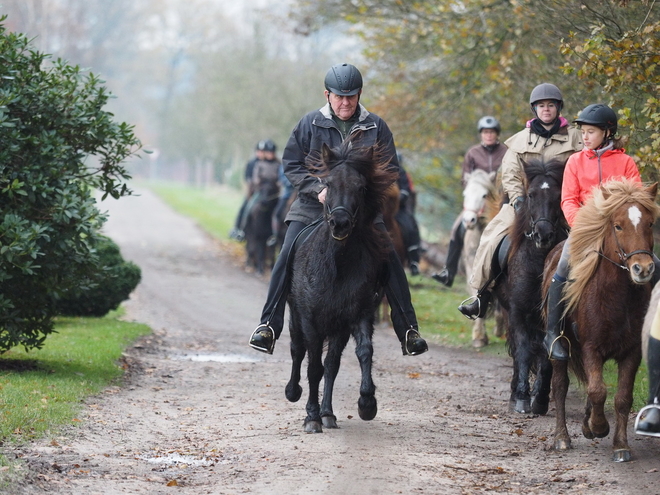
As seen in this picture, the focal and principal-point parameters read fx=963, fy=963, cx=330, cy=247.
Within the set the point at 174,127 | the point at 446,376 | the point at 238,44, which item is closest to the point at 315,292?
the point at 446,376

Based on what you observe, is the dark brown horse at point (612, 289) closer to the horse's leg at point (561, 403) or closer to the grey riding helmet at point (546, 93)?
the horse's leg at point (561, 403)

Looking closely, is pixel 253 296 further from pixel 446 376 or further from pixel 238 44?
pixel 238 44

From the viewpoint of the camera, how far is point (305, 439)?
25.7 ft

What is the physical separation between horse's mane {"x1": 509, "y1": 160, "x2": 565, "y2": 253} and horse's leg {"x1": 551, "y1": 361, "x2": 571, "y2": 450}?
1570 millimetres

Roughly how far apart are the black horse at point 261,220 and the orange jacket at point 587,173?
50.6 feet

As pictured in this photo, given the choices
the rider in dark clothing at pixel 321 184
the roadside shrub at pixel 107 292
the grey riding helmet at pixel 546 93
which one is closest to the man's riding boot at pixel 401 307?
the rider in dark clothing at pixel 321 184

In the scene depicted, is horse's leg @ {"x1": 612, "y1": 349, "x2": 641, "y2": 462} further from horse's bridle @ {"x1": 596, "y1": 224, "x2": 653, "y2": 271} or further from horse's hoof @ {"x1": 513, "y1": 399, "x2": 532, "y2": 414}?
horse's hoof @ {"x1": 513, "y1": 399, "x2": 532, "y2": 414}

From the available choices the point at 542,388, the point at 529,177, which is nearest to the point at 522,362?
the point at 542,388

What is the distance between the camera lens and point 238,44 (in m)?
51.9

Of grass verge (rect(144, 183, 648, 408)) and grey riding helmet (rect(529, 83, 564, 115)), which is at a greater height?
grey riding helmet (rect(529, 83, 564, 115))

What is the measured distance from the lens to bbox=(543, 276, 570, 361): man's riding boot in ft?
25.8

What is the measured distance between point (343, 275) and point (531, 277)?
214 cm

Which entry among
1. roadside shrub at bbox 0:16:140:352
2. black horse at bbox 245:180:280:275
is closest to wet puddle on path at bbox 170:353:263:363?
roadside shrub at bbox 0:16:140:352

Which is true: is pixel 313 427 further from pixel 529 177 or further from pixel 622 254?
pixel 529 177
